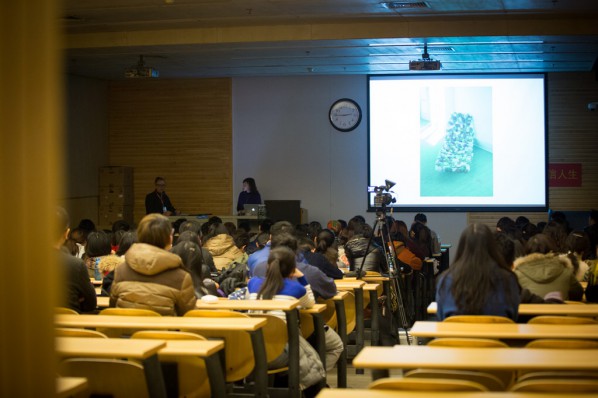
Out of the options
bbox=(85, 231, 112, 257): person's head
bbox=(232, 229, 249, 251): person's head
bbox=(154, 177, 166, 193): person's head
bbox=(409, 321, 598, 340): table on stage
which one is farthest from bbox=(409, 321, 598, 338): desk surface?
bbox=(154, 177, 166, 193): person's head

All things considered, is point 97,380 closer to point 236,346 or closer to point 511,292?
point 236,346

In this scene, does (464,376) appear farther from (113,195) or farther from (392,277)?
(113,195)

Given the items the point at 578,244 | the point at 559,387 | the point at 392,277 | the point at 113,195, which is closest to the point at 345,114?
the point at 113,195

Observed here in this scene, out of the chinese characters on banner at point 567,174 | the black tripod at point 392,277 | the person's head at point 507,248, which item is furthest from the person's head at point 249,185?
the person's head at point 507,248

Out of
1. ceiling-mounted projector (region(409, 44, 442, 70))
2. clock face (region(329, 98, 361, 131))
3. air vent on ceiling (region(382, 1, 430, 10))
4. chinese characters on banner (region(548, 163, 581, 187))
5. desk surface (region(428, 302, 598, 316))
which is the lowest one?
desk surface (region(428, 302, 598, 316))

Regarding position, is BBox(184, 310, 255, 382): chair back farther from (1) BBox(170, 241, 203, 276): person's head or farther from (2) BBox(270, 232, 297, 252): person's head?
(2) BBox(270, 232, 297, 252): person's head

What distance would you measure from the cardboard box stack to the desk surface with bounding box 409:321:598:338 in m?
11.9

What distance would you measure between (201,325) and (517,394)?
6.07 ft

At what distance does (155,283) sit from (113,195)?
1117 centimetres

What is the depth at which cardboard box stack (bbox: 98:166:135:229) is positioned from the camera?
50.7ft

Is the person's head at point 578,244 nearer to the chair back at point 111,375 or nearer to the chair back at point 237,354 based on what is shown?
the chair back at point 237,354

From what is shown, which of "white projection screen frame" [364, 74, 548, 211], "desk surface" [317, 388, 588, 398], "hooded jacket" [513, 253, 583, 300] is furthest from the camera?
"white projection screen frame" [364, 74, 548, 211]

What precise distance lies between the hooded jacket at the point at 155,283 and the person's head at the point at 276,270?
29.2 inches

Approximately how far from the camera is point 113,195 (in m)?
15.5
